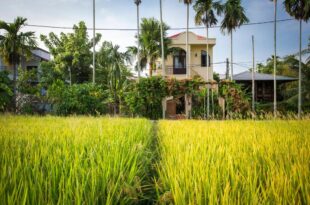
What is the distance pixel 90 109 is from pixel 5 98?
463 cm

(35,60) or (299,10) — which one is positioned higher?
(299,10)

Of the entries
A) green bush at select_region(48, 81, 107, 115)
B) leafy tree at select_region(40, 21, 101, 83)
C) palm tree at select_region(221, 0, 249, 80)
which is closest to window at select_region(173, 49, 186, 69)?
palm tree at select_region(221, 0, 249, 80)

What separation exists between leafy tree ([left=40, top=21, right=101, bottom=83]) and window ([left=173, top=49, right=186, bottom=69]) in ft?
33.0

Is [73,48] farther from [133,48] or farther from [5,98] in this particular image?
[5,98]

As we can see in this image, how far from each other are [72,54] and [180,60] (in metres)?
12.3

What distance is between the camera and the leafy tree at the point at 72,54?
29.4 m

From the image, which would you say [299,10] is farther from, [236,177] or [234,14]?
[236,177]

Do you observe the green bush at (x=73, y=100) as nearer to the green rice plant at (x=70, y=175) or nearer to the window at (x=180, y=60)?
the green rice plant at (x=70, y=175)

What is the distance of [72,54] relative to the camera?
29656mm

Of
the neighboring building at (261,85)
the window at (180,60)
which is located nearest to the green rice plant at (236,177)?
the window at (180,60)

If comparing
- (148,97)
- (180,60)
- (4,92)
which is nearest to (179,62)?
(180,60)

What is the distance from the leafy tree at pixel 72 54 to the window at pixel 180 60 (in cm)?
1007

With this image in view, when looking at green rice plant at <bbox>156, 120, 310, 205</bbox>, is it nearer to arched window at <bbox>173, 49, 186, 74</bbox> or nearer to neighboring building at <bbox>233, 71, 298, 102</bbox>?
arched window at <bbox>173, 49, 186, 74</bbox>

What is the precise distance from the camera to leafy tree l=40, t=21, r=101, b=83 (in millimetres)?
29391
